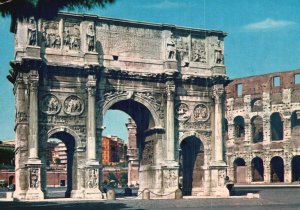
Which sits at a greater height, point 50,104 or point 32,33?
point 32,33

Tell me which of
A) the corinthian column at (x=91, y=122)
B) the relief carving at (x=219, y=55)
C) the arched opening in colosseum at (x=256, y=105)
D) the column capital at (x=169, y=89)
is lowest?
the corinthian column at (x=91, y=122)

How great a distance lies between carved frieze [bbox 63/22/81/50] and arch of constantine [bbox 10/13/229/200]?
5 centimetres

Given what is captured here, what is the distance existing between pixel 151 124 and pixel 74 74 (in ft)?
15.2

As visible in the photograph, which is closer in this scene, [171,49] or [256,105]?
[171,49]

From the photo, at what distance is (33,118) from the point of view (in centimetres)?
2483

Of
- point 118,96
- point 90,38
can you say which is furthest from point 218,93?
point 90,38

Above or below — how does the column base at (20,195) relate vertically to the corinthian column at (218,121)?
below

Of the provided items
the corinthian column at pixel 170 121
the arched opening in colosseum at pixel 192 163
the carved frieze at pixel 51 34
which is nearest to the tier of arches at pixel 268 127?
the arched opening in colosseum at pixel 192 163

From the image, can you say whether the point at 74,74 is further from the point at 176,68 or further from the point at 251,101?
the point at 251,101

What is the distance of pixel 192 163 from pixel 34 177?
28.2ft

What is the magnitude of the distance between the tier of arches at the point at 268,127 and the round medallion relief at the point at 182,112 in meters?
17.8

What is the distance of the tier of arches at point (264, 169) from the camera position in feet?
152

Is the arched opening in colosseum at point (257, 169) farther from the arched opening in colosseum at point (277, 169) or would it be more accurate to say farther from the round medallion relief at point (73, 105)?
the round medallion relief at point (73, 105)

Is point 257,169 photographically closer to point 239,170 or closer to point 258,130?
point 239,170
